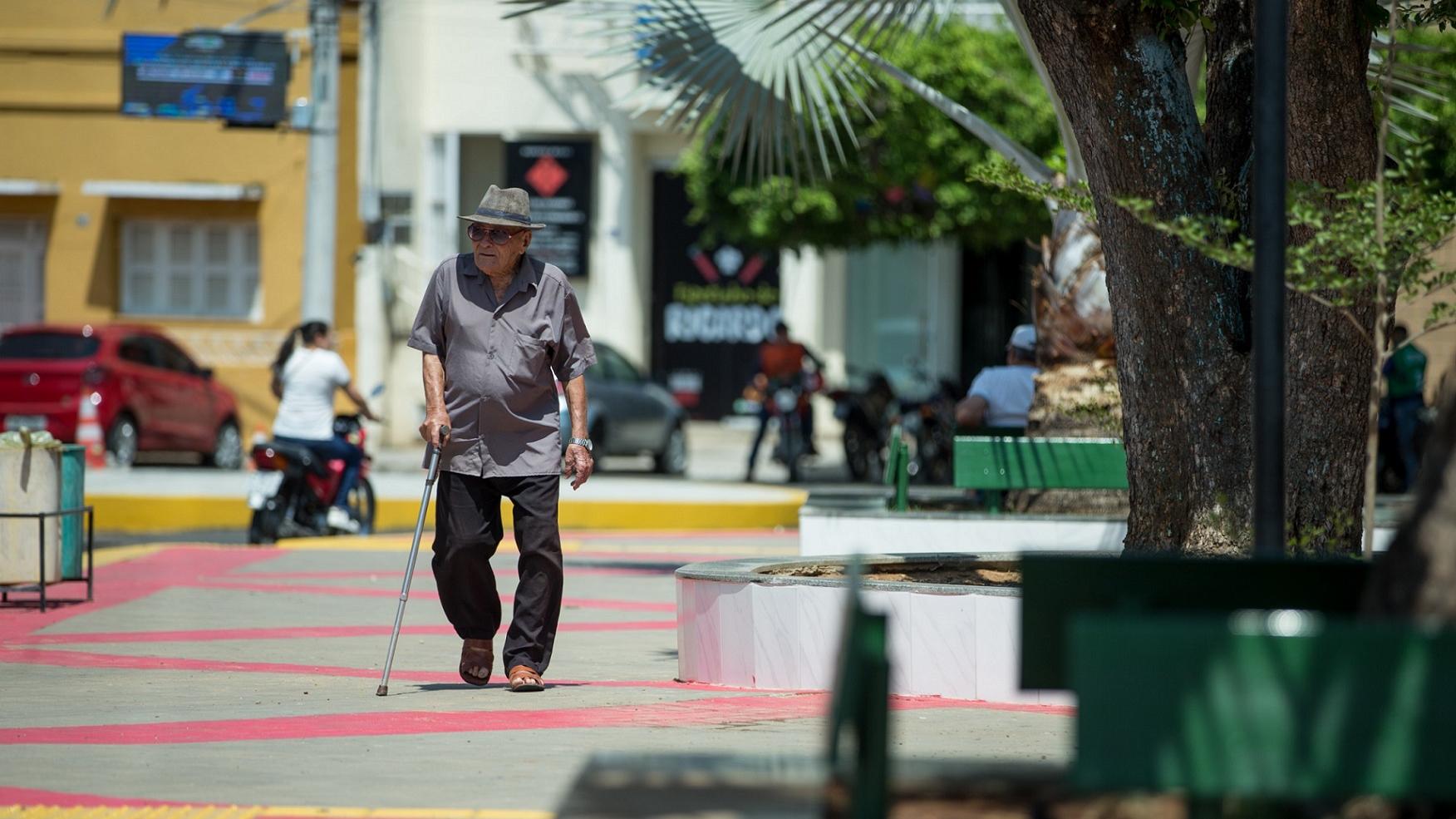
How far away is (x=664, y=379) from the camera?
30906 mm

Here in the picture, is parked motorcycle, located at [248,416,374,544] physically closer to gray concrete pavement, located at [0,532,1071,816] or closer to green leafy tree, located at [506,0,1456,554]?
gray concrete pavement, located at [0,532,1071,816]

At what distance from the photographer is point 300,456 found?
14219 mm

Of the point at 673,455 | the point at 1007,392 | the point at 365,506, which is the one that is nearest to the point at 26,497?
the point at 365,506

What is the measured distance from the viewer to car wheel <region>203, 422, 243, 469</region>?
23406 mm

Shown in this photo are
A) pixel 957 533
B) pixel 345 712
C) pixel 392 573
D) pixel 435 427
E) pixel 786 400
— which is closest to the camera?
pixel 345 712

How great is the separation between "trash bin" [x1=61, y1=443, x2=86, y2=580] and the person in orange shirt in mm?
11516

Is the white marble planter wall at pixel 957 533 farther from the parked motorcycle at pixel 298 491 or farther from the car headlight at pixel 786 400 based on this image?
the car headlight at pixel 786 400

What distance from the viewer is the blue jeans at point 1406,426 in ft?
59.9

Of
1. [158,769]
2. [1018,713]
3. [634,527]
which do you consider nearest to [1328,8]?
[1018,713]

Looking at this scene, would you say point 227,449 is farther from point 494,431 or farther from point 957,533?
point 494,431

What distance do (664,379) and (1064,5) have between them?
23375mm

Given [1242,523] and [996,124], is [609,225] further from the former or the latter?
[1242,523]

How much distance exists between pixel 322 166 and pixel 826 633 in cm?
1610

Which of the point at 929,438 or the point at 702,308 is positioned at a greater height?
the point at 702,308
